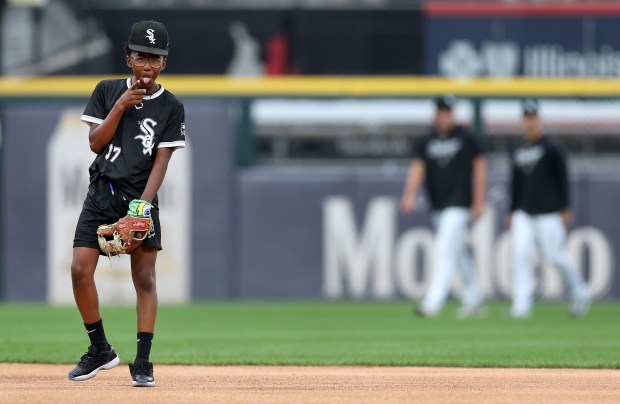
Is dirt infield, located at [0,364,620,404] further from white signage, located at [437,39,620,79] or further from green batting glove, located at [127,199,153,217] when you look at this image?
white signage, located at [437,39,620,79]

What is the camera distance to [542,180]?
13.2 meters

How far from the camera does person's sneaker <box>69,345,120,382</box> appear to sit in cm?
733

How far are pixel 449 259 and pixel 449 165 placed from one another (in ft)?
2.96

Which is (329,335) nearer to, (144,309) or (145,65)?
(144,309)

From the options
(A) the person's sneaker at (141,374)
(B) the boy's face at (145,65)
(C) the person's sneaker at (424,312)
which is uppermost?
(B) the boy's face at (145,65)

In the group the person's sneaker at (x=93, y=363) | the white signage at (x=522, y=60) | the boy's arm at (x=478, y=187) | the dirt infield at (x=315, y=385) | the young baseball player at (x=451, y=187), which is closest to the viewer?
the dirt infield at (x=315, y=385)

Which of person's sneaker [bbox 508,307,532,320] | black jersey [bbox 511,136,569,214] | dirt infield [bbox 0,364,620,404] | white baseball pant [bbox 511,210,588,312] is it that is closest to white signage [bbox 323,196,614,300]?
white baseball pant [bbox 511,210,588,312]

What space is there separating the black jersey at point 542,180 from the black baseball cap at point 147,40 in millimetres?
6800

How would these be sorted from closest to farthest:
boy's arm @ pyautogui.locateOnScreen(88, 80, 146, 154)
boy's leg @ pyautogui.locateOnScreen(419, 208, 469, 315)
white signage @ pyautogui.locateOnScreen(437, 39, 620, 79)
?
boy's arm @ pyautogui.locateOnScreen(88, 80, 146, 154), boy's leg @ pyautogui.locateOnScreen(419, 208, 469, 315), white signage @ pyautogui.locateOnScreen(437, 39, 620, 79)

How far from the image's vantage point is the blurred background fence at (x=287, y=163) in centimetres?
1530

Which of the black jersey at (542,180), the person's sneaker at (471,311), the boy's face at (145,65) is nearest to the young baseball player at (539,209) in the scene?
the black jersey at (542,180)

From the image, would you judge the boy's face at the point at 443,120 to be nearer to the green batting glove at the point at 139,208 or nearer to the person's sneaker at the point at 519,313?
the person's sneaker at the point at 519,313

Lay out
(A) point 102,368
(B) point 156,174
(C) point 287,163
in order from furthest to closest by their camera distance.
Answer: (C) point 287,163
(A) point 102,368
(B) point 156,174

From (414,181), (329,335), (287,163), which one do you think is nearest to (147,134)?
(329,335)
